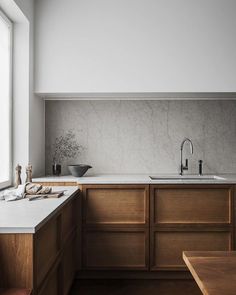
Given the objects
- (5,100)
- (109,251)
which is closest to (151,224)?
(109,251)

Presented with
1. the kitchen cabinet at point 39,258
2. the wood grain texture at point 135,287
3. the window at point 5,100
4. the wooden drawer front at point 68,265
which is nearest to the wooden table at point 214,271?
the kitchen cabinet at point 39,258

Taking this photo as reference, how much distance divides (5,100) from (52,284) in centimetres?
166

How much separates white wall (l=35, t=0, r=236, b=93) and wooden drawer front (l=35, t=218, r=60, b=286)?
1.53m

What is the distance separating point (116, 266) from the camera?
288 centimetres

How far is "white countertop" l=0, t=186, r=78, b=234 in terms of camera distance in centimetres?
146

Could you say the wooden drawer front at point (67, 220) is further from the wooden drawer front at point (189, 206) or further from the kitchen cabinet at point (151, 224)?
the wooden drawer front at point (189, 206)

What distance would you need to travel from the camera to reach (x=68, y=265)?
8.22ft

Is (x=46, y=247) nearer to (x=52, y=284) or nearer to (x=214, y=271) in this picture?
(x=52, y=284)

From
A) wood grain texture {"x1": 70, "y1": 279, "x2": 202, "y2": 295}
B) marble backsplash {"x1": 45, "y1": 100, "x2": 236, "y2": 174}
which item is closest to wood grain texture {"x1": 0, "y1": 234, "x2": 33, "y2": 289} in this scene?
wood grain texture {"x1": 70, "y1": 279, "x2": 202, "y2": 295}

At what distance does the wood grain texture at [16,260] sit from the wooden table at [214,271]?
707mm

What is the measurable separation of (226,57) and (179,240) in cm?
177

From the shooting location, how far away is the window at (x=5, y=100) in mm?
2752

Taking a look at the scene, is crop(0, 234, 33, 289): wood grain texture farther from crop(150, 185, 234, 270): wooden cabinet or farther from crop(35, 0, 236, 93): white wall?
crop(35, 0, 236, 93): white wall

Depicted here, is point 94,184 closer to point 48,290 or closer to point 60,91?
point 60,91
